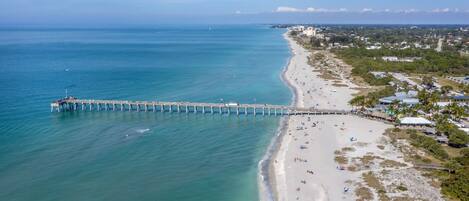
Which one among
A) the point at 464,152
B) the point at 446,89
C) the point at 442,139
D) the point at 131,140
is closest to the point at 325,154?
the point at 464,152

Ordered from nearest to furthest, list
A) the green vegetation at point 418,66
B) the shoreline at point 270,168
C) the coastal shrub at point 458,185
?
the coastal shrub at point 458,185, the shoreline at point 270,168, the green vegetation at point 418,66

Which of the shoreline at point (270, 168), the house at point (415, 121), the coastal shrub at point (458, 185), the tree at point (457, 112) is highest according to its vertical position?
the tree at point (457, 112)

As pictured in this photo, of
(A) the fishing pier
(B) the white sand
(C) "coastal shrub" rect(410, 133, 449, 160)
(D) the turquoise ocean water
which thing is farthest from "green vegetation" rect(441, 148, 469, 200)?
(A) the fishing pier

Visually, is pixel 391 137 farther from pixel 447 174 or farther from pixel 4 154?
pixel 4 154

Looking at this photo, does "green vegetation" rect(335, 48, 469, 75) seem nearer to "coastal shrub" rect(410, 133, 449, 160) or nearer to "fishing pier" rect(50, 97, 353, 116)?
"fishing pier" rect(50, 97, 353, 116)

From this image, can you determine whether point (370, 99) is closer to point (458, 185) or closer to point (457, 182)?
point (457, 182)

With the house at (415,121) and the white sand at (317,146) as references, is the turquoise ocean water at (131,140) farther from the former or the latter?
the house at (415,121)

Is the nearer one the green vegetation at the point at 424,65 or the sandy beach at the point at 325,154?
the sandy beach at the point at 325,154

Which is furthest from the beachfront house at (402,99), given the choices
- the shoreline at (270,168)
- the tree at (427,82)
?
the shoreline at (270,168)
